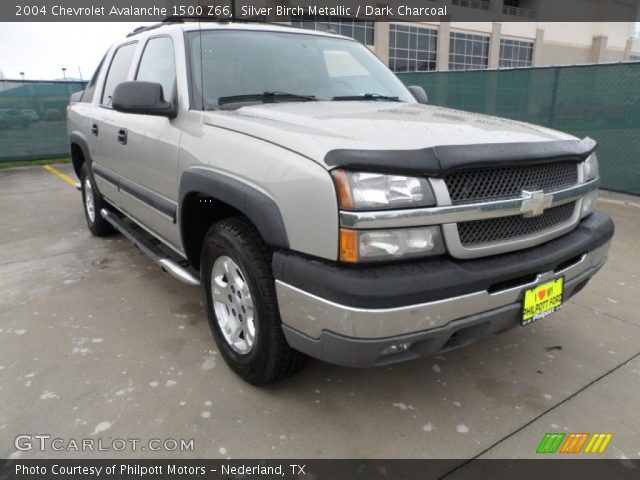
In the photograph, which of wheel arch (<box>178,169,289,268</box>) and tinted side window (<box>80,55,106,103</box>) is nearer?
wheel arch (<box>178,169,289,268</box>)

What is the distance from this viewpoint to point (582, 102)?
7551 millimetres

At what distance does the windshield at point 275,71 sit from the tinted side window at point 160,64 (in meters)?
0.23

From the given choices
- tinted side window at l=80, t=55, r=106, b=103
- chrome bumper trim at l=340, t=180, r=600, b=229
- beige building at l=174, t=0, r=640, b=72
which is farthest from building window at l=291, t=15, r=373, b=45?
chrome bumper trim at l=340, t=180, r=600, b=229

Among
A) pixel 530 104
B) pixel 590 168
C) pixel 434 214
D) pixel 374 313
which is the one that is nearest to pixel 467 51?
pixel 530 104

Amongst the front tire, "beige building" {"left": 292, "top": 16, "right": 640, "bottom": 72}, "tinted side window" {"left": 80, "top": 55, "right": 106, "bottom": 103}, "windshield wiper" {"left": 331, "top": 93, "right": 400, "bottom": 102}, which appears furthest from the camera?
"beige building" {"left": 292, "top": 16, "right": 640, "bottom": 72}

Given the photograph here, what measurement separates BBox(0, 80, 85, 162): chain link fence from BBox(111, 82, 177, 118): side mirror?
10.3 meters

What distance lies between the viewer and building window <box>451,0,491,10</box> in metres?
42.5

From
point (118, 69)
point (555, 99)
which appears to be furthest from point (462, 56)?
point (118, 69)

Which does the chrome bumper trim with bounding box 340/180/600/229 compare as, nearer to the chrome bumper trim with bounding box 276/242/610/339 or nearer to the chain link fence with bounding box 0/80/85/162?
the chrome bumper trim with bounding box 276/242/610/339

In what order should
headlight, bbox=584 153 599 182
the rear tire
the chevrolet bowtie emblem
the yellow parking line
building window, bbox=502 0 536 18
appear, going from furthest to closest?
building window, bbox=502 0 536 18
the yellow parking line
the rear tire
headlight, bbox=584 153 599 182
the chevrolet bowtie emblem

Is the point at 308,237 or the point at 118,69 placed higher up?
the point at 118,69
